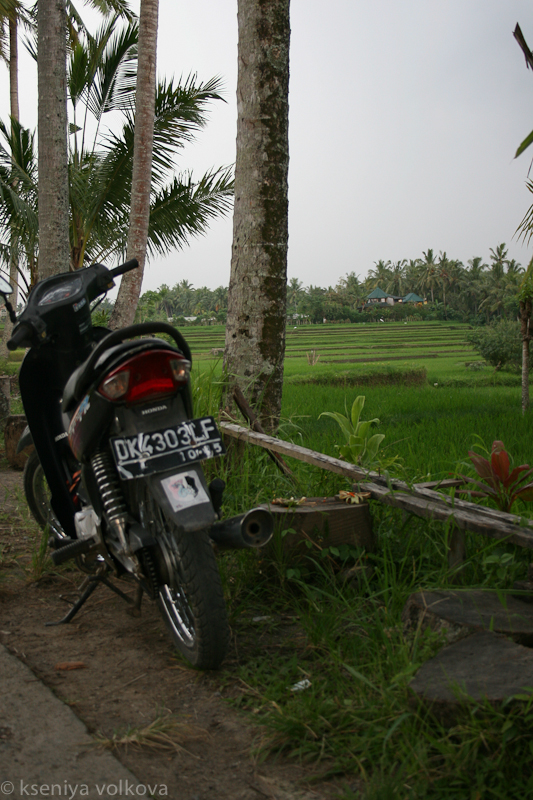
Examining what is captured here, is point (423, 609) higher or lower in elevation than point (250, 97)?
lower

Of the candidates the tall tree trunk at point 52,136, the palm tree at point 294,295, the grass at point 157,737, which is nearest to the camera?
the grass at point 157,737

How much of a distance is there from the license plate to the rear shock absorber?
222mm

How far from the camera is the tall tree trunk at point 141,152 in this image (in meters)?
8.45

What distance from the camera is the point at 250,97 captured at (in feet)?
12.3

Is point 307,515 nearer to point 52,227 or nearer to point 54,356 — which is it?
point 54,356

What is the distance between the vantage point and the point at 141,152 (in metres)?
8.55

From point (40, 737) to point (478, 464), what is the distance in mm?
1684

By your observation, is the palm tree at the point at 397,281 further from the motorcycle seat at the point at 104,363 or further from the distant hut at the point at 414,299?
the motorcycle seat at the point at 104,363

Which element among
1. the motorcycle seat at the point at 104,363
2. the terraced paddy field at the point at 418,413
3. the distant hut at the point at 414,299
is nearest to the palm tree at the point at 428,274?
the distant hut at the point at 414,299

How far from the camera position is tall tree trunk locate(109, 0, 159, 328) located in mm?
8445

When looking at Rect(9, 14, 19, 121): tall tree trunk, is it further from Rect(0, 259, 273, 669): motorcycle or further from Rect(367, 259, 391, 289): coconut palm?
Rect(367, 259, 391, 289): coconut palm

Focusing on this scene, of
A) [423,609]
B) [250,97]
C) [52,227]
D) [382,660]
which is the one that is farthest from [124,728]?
[52,227]

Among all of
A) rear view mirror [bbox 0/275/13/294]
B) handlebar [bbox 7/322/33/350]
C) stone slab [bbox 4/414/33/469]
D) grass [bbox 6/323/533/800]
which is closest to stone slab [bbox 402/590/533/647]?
grass [bbox 6/323/533/800]

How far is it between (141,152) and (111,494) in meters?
7.57
